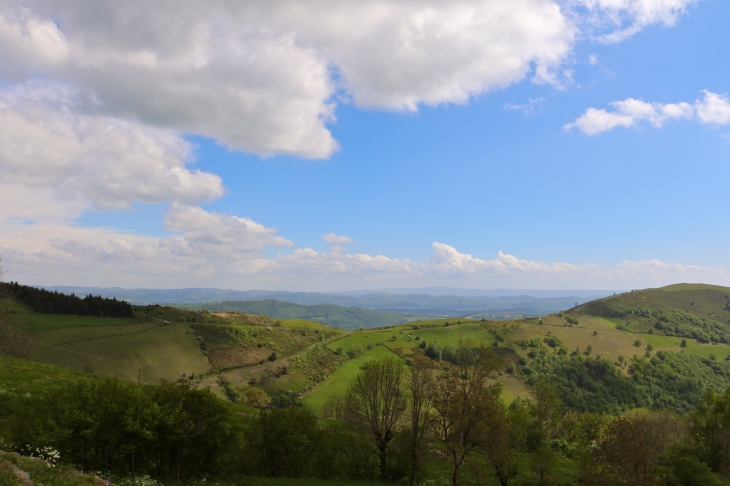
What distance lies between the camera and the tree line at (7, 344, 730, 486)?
92.2ft

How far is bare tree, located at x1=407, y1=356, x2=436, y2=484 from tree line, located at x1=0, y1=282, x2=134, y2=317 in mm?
150996

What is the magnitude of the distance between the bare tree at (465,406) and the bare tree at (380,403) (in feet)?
15.3

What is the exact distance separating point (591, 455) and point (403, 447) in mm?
20304

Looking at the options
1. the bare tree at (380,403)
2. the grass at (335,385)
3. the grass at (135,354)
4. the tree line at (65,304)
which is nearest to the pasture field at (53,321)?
the tree line at (65,304)

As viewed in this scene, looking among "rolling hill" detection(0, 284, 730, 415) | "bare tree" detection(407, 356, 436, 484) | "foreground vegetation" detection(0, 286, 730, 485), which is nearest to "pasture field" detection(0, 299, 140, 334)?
"rolling hill" detection(0, 284, 730, 415)

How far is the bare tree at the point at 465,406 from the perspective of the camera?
A: 39656 mm

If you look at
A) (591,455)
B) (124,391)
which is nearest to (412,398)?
(591,455)

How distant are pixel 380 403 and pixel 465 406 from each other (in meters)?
10.4

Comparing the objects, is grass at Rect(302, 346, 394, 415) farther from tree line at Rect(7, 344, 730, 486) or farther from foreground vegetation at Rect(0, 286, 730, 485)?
tree line at Rect(7, 344, 730, 486)

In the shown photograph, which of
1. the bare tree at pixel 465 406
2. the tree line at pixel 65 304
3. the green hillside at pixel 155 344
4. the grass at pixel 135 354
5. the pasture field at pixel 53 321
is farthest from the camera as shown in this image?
the tree line at pixel 65 304

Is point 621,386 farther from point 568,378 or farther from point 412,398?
point 412,398

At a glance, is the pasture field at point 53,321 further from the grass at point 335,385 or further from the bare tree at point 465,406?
the bare tree at point 465,406

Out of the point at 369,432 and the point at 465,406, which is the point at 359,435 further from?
the point at 465,406

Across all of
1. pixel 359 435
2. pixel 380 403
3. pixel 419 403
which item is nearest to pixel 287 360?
pixel 359 435
